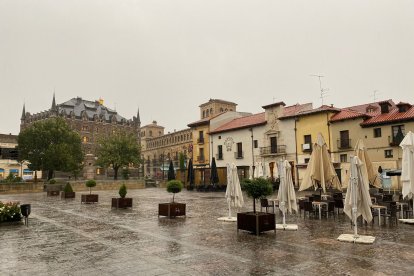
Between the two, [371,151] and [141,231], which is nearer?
[141,231]

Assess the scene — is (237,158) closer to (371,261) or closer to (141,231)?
(141,231)

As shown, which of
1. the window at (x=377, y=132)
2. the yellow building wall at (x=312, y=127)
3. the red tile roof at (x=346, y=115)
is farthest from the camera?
the yellow building wall at (x=312, y=127)

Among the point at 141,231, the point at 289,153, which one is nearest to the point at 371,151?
the point at 289,153

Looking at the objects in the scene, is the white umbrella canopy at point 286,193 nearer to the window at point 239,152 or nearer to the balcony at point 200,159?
the window at point 239,152

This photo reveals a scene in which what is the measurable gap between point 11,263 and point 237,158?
120ft

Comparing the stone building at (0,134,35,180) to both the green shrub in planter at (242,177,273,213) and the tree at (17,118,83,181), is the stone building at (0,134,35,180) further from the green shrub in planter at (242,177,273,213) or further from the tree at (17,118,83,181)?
the green shrub in planter at (242,177,273,213)

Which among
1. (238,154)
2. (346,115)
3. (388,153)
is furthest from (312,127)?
(238,154)

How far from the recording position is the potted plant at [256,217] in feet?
33.7

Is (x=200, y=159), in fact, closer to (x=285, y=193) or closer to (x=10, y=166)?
(x=285, y=193)

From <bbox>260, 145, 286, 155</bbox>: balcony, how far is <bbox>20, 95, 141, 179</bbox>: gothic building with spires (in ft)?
165

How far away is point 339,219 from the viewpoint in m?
13.2

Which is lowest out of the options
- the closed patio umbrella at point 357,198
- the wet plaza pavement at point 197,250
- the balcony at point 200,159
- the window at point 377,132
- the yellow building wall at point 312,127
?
the wet plaza pavement at point 197,250

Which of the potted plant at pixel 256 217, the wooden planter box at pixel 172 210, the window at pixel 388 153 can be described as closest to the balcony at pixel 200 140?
the window at pixel 388 153

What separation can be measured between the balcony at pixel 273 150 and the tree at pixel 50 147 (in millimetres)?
27795
